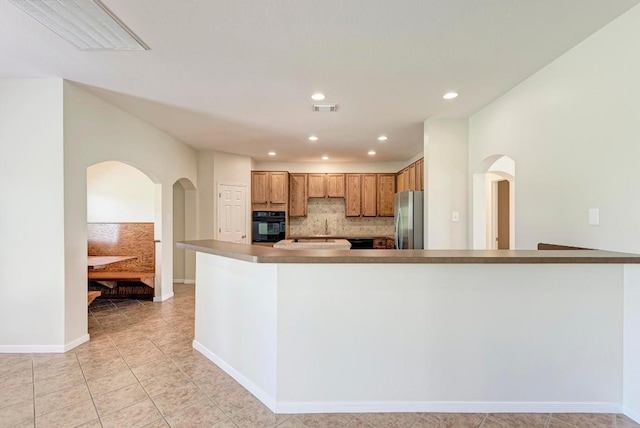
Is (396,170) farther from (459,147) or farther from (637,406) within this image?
(637,406)

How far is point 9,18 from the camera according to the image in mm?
1983

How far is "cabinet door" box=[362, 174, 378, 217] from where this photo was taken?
6.80m

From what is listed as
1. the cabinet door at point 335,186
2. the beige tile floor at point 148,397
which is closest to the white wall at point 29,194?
the beige tile floor at point 148,397

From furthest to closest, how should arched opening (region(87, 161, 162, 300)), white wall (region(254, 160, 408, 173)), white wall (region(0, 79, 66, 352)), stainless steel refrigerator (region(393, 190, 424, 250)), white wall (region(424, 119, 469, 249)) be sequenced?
1. white wall (region(254, 160, 408, 173))
2. arched opening (region(87, 161, 162, 300))
3. stainless steel refrigerator (region(393, 190, 424, 250))
4. white wall (region(424, 119, 469, 249))
5. white wall (region(0, 79, 66, 352))

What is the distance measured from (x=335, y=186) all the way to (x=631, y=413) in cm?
548

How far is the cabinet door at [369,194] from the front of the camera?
680cm

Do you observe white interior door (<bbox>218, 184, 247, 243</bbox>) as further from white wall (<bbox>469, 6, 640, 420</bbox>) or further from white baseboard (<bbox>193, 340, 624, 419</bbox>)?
white wall (<bbox>469, 6, 640, 420</bbox>)

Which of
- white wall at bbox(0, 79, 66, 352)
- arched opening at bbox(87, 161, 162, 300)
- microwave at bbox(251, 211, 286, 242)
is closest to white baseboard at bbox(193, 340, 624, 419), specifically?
white wall at bbox(0, 79, 66, 352)

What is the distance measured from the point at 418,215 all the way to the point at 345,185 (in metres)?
2.75

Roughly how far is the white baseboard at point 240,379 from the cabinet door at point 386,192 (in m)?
4.76

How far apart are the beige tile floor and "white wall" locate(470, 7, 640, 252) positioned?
1.26 m

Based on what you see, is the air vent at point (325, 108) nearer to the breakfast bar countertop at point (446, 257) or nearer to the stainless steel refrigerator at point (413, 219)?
the stainless steel refrigerator at point (413, 219)

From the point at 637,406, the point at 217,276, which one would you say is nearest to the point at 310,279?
the point at 217,276

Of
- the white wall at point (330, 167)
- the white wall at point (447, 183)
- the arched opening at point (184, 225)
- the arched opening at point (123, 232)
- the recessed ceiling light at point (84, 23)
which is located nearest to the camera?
the recessed ceiling light at point (84, 23)
